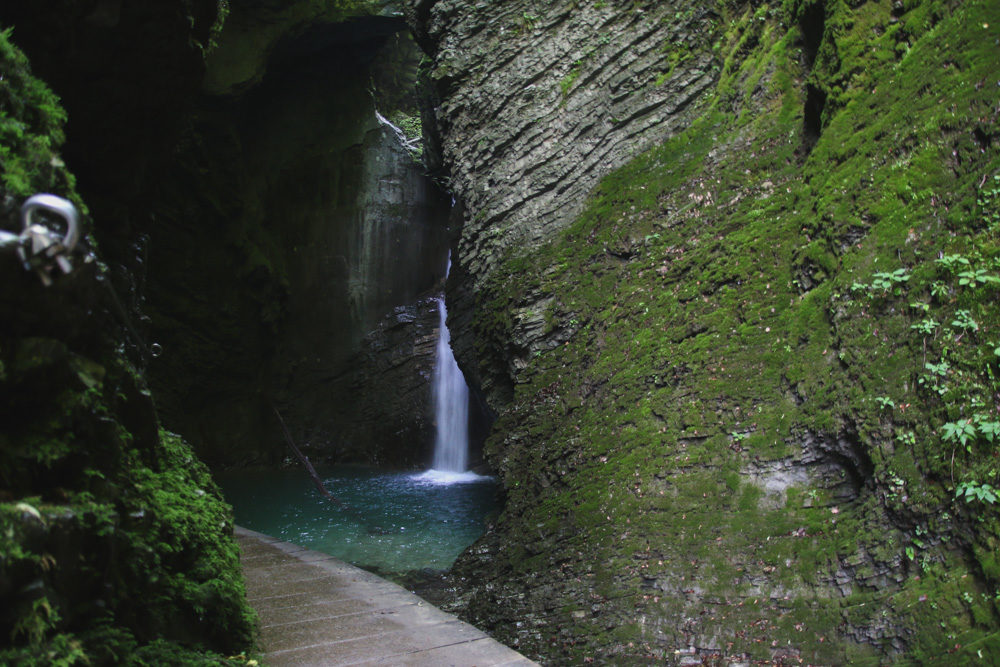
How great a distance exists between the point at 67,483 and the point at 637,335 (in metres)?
7.34

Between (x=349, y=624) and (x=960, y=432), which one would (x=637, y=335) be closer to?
(x=960, y=432)

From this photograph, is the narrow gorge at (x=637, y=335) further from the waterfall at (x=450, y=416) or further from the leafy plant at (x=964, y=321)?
the waterfall at (x=450, y=416)

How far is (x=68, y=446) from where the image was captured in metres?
2.21

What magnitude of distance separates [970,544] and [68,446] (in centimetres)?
539

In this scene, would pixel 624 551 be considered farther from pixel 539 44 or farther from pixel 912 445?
pixel 539 44

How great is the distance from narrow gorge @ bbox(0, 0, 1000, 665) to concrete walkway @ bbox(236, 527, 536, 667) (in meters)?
→ 0.47

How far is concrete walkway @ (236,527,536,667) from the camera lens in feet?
11.4

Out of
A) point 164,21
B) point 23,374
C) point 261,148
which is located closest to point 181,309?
point 261,148

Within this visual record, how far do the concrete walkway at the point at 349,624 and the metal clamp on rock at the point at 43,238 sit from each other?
2.40m

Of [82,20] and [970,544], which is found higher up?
[82,20]

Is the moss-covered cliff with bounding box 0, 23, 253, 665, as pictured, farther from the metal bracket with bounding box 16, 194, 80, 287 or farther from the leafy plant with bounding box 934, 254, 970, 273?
the leafy plant with bounding box 934, 254, 970, 273

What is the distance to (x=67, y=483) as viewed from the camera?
2.24m

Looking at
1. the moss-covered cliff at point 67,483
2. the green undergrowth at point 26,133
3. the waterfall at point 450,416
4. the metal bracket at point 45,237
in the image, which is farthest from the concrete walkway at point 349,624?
the waterfall at point 450,416

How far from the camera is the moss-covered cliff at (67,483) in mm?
1913
